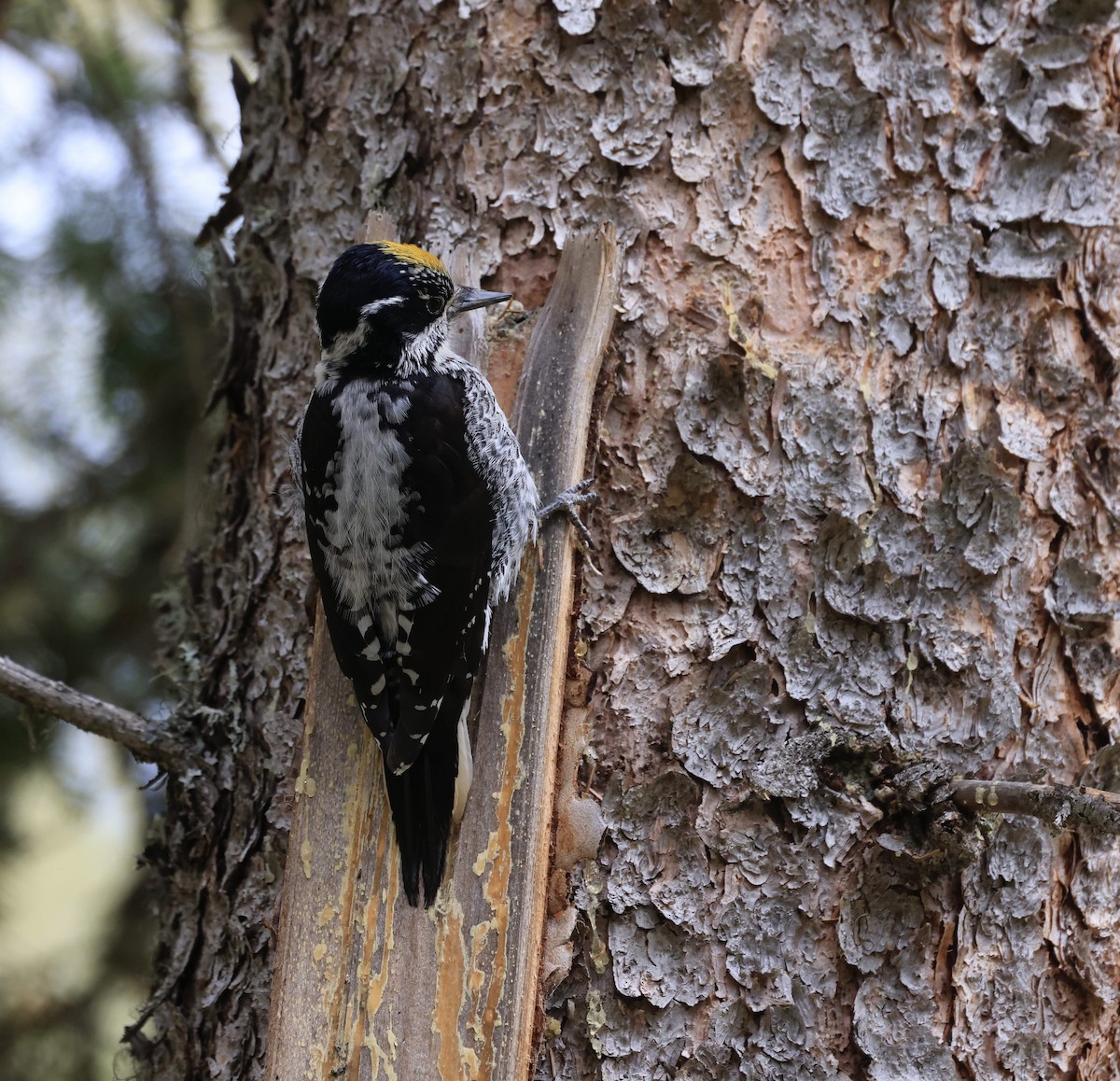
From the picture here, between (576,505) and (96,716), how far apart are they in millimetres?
1004

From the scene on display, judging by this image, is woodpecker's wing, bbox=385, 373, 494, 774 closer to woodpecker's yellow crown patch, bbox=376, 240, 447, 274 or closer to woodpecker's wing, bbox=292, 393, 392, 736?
woodpecker's wing, bbox=292, 393, 392, 736

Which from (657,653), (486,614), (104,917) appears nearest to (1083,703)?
(657,653)

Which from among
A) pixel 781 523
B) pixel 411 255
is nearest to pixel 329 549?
pixel 411 255

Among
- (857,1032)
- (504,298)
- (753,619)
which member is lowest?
(857,1032)

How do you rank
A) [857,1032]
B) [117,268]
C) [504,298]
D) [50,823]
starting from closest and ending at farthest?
[857,1032]
[504,298]
[117,268]
[50,823]

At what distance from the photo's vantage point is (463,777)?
6.26 feet

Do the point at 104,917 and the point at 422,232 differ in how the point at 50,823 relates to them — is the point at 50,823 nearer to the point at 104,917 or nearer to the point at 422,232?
the point at 104,917

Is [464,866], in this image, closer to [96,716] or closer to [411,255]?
[96,716]

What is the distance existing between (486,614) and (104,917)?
2057mm

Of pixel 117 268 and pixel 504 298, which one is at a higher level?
pixel 117 268

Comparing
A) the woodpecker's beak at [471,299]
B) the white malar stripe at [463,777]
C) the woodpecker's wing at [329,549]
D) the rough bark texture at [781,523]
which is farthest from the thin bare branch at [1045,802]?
the woodpecker's beak at [471,299]

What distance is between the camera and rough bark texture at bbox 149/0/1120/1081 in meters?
1.79

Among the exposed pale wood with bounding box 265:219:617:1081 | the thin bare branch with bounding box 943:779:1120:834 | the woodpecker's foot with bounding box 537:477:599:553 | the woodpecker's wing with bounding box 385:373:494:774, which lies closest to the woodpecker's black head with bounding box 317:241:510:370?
the woodpecker's wing with bounding box 385:373:494:774

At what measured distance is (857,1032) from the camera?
1756mm
